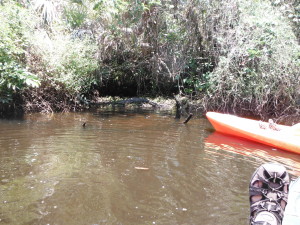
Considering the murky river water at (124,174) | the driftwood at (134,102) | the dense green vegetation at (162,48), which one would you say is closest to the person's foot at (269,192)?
the murky river water at (124,174)

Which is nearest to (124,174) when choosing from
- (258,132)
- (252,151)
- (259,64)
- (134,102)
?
(252,151)

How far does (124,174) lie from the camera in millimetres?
4406

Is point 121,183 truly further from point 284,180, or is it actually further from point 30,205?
point 284,180

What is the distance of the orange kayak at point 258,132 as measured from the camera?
6102mm

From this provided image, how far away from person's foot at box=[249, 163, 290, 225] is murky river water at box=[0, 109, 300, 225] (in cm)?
60

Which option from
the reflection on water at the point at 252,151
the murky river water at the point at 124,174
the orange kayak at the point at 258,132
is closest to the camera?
the murky river water at the point at 124,174

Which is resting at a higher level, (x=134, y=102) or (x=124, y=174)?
(x=134, y=102)

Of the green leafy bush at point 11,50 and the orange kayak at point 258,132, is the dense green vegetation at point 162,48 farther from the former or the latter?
the orange kayak at point 258,132

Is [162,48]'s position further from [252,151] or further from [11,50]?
[252,151]

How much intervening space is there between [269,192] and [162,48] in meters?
8.72

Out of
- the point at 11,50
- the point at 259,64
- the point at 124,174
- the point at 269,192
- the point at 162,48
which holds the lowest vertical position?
the point at 124,174

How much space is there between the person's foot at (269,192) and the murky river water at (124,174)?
0.60 metres

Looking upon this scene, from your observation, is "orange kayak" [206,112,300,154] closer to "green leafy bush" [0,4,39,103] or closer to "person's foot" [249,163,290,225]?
"person's foot" [249,163,290,225]

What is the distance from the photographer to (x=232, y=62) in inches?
358
